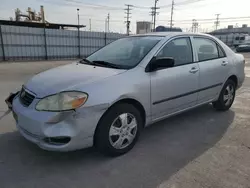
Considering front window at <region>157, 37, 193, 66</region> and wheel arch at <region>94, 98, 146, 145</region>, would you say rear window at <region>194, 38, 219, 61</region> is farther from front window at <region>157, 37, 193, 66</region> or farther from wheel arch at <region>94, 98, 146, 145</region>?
wheel arch at <region>94, 98, 146, 145</region>

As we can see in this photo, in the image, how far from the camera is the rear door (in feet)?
12.8

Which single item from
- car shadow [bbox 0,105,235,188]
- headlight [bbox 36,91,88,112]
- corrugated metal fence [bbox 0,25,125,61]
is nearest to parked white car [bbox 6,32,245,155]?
headlight [bbox 36,91,88,112]

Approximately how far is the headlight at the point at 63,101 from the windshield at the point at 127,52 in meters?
0.84

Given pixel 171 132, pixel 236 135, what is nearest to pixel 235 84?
pixel 236 135

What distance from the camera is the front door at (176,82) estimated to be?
318 centimetres

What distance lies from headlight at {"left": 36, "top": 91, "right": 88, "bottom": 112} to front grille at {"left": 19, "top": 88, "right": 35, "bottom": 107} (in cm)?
21

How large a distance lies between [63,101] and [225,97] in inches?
136

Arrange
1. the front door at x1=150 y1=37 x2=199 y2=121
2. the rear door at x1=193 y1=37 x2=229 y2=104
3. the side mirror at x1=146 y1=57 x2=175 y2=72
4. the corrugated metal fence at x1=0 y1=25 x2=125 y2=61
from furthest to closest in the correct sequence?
1. the corrugated metal fence at x1=0 y1=25 x2=125 y2=61
2. the rear door at x1=193 y1=37 x2=229 y2=104
3. the front door at x1=150 y1=37 x2=199 y2=121
4. the side mirror at x1=146 y1=57 x2=175 y2=72

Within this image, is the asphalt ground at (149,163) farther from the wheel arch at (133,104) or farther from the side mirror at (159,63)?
the side mirror at (159,63)

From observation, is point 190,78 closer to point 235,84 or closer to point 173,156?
point 173,156

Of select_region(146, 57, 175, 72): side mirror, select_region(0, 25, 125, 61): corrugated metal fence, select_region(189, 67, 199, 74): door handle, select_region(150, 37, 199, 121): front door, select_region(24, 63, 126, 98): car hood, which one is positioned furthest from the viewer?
select_region(0, 25, 125, 61): corrugated metal fence

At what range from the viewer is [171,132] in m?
3.69

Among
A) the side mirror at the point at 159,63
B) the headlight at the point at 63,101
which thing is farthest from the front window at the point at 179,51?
the headlight at the point at 63,101

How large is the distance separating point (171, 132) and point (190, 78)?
3.04 feet
